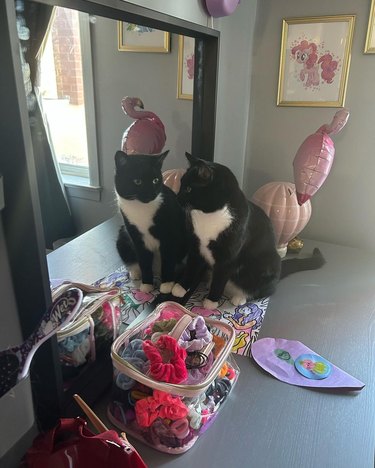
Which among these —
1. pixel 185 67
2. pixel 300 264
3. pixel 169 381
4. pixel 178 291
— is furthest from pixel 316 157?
pixel 169 381

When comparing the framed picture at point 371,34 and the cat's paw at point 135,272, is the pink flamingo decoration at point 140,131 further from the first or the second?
the framed picture at point 371,34

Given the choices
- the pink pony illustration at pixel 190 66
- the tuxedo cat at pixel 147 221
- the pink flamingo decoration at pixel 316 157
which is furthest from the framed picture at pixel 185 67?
the pink flamingo decoration at pixel 316 157

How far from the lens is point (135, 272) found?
100 centimetres

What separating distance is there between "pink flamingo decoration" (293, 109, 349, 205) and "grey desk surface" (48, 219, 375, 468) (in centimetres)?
29

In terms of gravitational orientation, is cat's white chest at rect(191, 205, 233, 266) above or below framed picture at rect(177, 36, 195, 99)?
below

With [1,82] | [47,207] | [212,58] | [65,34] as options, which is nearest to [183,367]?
[47,207]

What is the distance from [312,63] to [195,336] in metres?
0.94

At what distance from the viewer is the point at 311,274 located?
1.14m

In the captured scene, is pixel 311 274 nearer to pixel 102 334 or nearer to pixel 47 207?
pixel 102 334

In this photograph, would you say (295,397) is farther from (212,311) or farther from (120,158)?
(120,158)

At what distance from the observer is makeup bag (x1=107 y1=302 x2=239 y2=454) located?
61cm

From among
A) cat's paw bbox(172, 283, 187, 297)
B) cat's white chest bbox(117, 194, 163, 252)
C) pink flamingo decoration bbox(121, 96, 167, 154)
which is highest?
pink flamingo decoration bbox(121, 96, 167, 154)

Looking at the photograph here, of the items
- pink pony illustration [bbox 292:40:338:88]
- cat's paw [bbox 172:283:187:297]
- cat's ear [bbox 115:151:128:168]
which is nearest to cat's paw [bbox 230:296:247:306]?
cat's paw [bbox 172:283:187:297]

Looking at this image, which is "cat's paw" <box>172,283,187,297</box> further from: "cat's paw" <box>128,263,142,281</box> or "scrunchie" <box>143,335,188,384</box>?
"scrunchie" <box>143,335,188,384</box>
